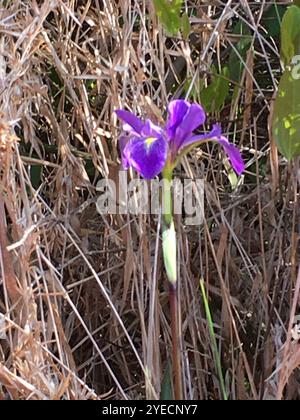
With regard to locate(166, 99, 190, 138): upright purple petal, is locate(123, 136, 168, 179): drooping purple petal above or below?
below

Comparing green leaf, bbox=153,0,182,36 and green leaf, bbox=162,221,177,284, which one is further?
green leaf, bbox=153,0,182,36

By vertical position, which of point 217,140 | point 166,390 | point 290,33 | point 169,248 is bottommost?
point 166,390

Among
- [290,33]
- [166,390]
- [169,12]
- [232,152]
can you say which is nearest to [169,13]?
[169,12]

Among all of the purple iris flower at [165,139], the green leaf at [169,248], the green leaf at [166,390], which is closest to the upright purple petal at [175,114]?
the purple iris flower at [165,139]

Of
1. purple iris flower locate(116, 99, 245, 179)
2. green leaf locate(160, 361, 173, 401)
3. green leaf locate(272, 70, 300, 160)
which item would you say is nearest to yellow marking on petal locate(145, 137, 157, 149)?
purple iris flower locate(116, 99, 245, 179)

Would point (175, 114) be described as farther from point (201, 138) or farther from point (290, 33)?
point (290, 33)

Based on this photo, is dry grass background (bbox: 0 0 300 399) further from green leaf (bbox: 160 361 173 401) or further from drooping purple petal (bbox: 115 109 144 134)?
drooping purple petal (bbox: 115 109 144 134)

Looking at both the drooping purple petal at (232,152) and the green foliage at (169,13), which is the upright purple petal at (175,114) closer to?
the drooping purple petal at (232,152)
